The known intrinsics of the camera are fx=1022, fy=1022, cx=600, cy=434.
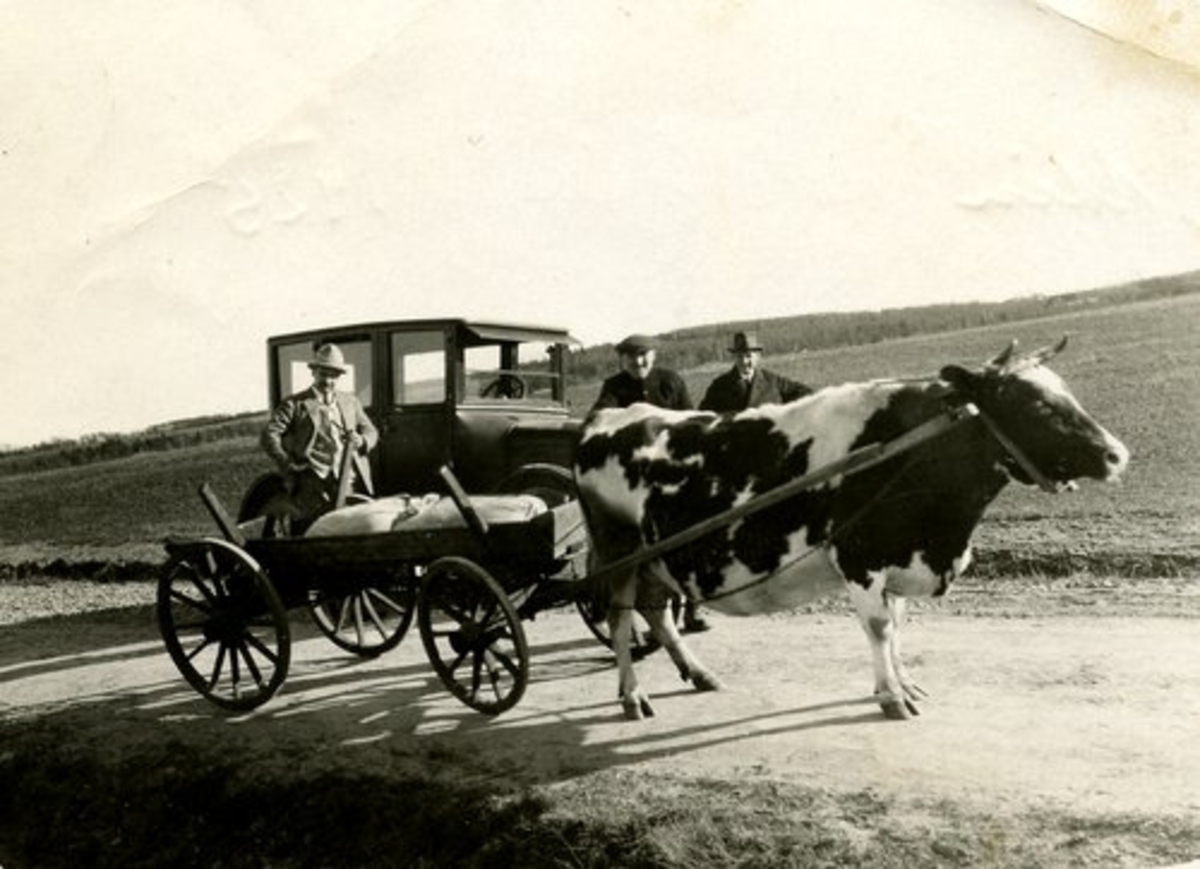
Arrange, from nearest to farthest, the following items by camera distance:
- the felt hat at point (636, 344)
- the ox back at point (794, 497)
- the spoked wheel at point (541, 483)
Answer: the ox back at point (794, 497), the felt hat at point (636, 344), the spoked wheel at point (541, 483)

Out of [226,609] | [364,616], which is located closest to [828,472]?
[226,609]

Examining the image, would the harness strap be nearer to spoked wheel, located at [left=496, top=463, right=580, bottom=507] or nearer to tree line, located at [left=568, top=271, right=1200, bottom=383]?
tree line, located at [left=568, top=271, right=1200, bottom=383]

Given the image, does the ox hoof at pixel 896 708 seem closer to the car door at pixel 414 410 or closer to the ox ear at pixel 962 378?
the ox ear at pixel 962 378

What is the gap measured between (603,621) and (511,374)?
10.0 feet

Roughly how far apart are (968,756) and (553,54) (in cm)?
527

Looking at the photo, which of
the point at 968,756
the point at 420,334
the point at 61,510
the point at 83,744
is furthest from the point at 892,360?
the point at 61,510

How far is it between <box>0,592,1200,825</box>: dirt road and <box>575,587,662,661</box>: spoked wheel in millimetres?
156

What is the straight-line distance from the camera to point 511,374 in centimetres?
902

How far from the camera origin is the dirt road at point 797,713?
4316mm

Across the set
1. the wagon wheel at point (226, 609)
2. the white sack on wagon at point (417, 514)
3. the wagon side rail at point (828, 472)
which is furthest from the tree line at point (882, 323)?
the wagon wheel at point (226, 609)

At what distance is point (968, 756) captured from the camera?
14.6ft

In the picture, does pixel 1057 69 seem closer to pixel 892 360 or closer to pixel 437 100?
pixel 437 100

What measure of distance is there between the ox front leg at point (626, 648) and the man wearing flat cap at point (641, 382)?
1262 mm

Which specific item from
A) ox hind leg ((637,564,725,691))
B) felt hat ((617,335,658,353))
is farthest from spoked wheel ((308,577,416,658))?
felt hat ((617,335,658,353))
